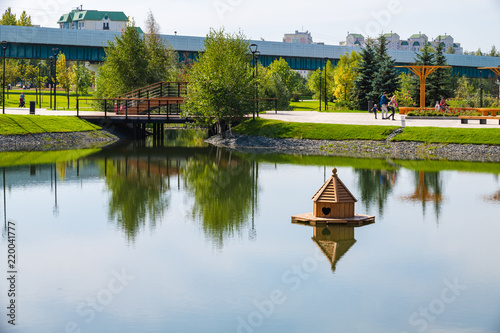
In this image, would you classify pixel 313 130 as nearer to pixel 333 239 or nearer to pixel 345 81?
pixel 333 239

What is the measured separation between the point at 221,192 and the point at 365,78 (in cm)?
4575

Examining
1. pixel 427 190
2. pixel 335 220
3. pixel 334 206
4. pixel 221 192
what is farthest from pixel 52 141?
pixel 335 220

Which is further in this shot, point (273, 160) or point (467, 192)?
point (273, 160)

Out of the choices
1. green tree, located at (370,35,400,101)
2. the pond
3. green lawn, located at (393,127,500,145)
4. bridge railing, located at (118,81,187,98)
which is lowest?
the pond

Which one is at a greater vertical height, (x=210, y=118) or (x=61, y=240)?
(x=210, y=118)

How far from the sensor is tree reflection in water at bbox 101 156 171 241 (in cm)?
2259

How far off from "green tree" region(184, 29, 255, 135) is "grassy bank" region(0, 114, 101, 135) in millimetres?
8312

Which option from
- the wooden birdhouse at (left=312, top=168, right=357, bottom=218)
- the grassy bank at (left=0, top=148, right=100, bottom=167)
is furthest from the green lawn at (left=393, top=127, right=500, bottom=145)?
the wooden birdhouse at (left=312, top=168, right=357, bottom=218)

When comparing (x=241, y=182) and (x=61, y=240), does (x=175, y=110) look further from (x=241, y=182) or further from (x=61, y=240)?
(x=61, y=240)

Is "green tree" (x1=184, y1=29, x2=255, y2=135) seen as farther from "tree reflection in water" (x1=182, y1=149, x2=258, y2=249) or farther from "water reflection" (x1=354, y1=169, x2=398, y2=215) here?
"water reflection" (x1=354, y1=169, x2=398, y2=215)

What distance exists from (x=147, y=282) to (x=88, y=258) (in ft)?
8.66

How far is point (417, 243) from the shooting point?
19.1 m

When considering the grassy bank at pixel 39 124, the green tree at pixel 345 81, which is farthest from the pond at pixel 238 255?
the green tree at pixel 345 81

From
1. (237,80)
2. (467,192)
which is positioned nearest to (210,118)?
(237,80)
